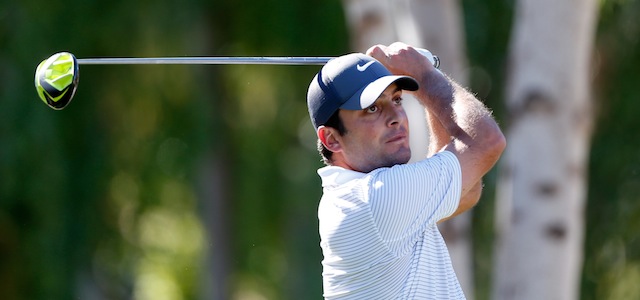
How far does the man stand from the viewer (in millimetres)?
3080

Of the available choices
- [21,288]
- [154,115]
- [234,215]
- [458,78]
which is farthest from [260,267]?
[458,78]

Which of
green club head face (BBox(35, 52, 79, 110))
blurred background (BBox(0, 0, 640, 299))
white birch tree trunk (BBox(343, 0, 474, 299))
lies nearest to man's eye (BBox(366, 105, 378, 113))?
green club head face (BBox(35, 52, 79, 110))

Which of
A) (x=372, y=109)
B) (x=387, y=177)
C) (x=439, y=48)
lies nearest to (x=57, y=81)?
(x=372, y=109)

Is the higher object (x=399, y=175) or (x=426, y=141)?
(x=399, y=175)

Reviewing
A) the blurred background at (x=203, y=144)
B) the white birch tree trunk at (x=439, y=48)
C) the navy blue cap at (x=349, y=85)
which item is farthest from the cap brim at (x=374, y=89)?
the blurred background at (x=203, y=144)

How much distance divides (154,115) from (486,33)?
352 cm

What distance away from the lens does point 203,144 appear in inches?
448

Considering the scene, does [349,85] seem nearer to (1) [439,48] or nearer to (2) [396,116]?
(2) [396,116]

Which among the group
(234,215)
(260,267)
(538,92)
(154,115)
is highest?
(538,92)

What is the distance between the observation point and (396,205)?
3059mm

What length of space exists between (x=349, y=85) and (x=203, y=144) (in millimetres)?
8277

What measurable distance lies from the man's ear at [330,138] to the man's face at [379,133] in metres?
0.03

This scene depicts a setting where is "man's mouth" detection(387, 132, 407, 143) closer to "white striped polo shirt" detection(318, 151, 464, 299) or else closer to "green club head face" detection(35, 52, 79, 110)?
"white striped polo shirt" detection(318, 151, 464, 299)

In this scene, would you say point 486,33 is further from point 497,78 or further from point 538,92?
point 538,92
